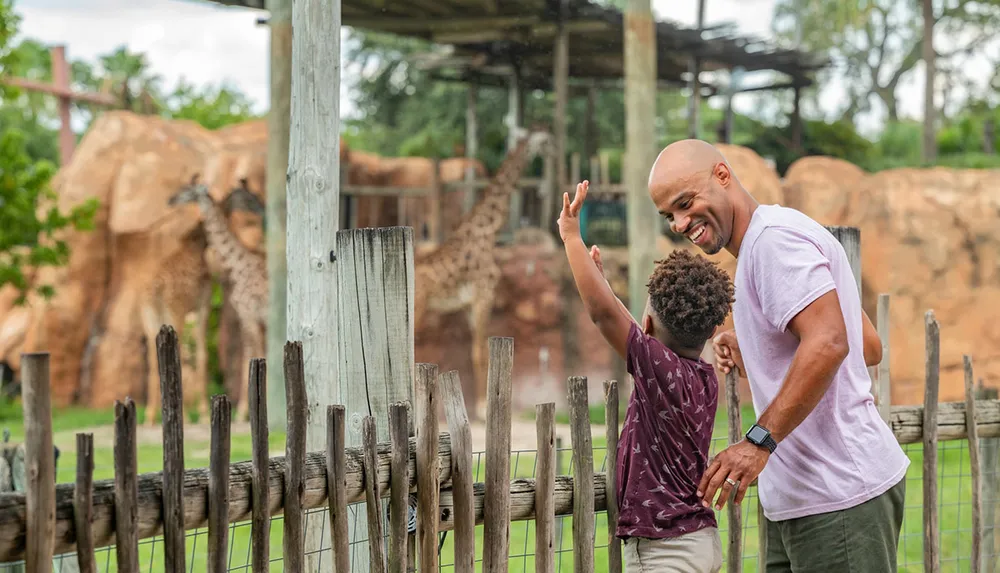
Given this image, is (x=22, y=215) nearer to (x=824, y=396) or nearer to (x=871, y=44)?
(x=824, y=396)

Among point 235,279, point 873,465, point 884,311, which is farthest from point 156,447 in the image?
point 873,465

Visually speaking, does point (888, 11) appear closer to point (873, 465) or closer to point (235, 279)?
point (235, 279)

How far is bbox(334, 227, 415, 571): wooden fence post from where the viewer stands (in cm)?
294

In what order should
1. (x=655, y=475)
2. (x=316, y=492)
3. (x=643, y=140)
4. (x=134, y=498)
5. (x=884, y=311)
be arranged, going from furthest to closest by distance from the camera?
(x=643, y=140) < (x=884, y=311) < (x=655, y=475) < (x=316, y=492) < (x=134, y=498)

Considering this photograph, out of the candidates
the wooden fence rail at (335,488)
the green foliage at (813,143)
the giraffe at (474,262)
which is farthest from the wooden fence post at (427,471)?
the green foliage at (813,143)

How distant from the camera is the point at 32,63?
28062 mm

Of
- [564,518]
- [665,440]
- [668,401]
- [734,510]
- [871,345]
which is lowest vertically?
[564,518]

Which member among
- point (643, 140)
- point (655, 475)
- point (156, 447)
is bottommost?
point (156, 447)

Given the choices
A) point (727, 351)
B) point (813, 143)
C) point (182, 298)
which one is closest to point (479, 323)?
point (182, 298)

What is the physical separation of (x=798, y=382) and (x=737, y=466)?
0.26 meters

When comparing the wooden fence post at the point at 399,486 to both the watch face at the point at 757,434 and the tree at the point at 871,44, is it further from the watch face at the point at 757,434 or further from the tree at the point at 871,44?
the tree at the point at 871,44

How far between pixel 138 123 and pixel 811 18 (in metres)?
21.3

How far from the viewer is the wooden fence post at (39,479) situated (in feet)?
6.79

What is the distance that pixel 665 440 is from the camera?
2.82 m
